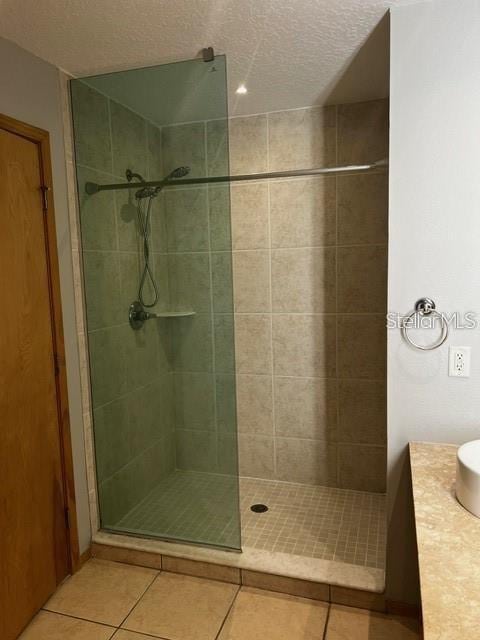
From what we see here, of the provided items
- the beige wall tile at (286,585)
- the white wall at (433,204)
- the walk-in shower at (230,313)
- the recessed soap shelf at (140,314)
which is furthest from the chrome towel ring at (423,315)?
the beige wall tile at (286,585)

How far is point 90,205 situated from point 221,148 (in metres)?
0.70

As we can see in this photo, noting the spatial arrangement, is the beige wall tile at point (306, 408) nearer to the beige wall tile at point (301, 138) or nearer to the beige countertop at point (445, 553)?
the beige countertop at point (445, 553)

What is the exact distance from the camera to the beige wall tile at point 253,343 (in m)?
2.84

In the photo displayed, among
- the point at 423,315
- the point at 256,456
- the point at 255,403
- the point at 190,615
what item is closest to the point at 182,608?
the point at 190,615

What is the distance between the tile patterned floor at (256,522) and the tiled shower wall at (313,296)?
34 centimetres

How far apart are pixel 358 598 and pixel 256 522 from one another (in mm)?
671

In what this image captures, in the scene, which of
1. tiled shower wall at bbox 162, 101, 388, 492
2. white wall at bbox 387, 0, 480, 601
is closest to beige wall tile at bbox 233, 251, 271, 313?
tiled shower wall at bbox 162, 101, 388, 492

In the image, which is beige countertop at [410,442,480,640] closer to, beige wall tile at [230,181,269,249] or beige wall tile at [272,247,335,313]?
beige wall tile at [272,247,335,313]

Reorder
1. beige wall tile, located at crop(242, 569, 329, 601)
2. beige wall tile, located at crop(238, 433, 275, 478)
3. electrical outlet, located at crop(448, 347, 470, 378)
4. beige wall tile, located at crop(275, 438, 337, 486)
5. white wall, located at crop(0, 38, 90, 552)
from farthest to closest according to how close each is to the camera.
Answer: beige wall tile, located at crop(238, 433, 275, 478) < beige wall tile, located at crop(275, 438, 337, 486) < beige wall tile, located at crop(242, 569, 329, 601) < white wall, located at crop(0, 38, 90, 552) < electrical outlet, located at crop(448, 347, 470, 378)

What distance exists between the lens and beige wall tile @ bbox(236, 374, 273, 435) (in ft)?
9.46

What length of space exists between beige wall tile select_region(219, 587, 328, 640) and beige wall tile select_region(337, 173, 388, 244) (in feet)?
5.96

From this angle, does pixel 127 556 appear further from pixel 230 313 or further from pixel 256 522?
pixel 230 313

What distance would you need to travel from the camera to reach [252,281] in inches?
111

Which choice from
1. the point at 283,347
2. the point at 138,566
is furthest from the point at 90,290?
the point at 138,566
